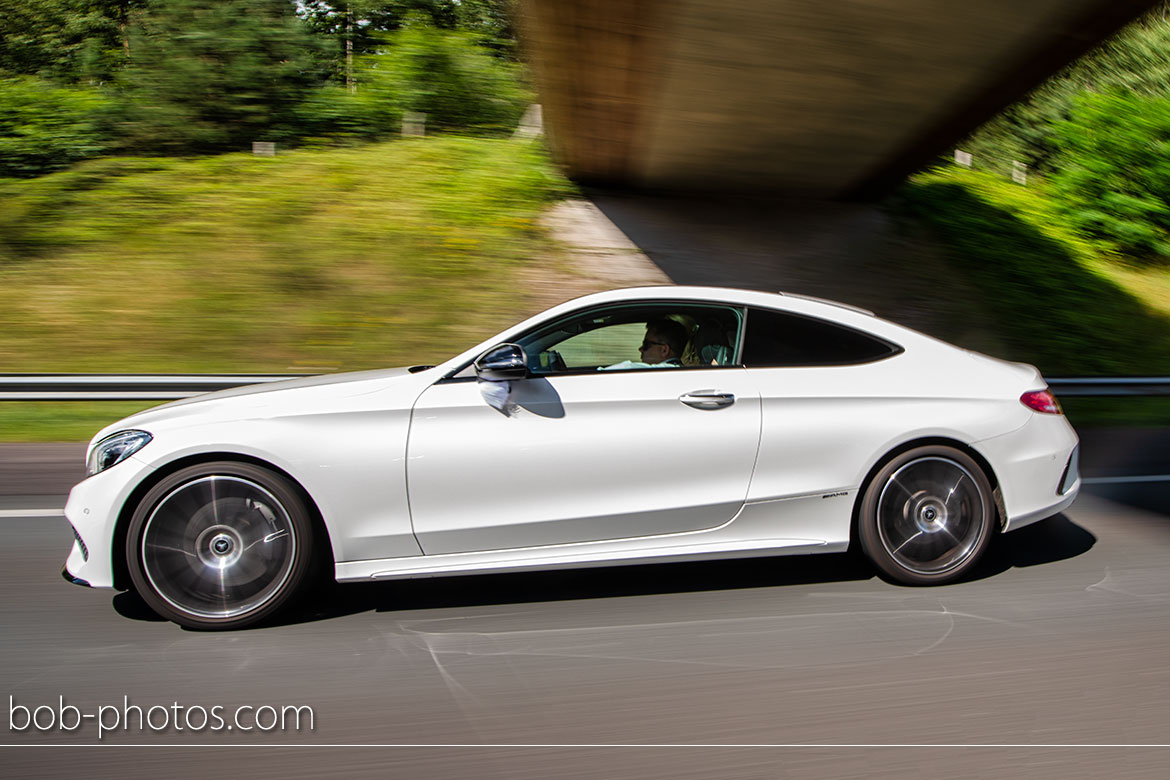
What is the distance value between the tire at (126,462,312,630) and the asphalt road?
136mm

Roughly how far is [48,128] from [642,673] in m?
16.4

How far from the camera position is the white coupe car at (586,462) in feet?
13.5

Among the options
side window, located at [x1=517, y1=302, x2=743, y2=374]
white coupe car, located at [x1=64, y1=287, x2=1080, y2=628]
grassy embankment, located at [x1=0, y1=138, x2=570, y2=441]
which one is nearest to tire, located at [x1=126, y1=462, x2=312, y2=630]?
white coupe car, located at [x1=64, y1=287, x2=1080, y2=628]

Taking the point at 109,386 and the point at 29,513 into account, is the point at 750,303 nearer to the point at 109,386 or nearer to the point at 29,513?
the point at 29,513

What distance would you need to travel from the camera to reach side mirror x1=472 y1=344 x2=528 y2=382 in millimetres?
4152

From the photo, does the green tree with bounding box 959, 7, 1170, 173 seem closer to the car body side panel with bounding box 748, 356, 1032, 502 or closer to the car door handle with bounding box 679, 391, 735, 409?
the car body side panel with bounding box 748, 356, 1032, 502

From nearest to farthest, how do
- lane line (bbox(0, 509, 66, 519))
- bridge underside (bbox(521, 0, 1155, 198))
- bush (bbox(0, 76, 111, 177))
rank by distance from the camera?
lane line (bbox(0, 509, 66, 519))
bridge underside (bbox(521, 0, 1155, 198))
bush (bbox(0, 76, 111, 177))

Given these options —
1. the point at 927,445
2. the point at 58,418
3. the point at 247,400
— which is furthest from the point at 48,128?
the point at 927,445

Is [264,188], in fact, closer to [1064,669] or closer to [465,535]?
[465,535]

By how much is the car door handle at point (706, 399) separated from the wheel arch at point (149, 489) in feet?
5.39

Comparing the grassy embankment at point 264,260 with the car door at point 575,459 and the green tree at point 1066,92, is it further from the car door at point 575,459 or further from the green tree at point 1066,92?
the green tree at point 1066,92

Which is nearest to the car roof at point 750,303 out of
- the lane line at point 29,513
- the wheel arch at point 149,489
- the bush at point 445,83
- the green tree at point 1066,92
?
the wheel arch at point 149,489

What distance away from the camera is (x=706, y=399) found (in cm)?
434

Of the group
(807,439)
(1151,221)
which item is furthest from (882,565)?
(1151,221)
